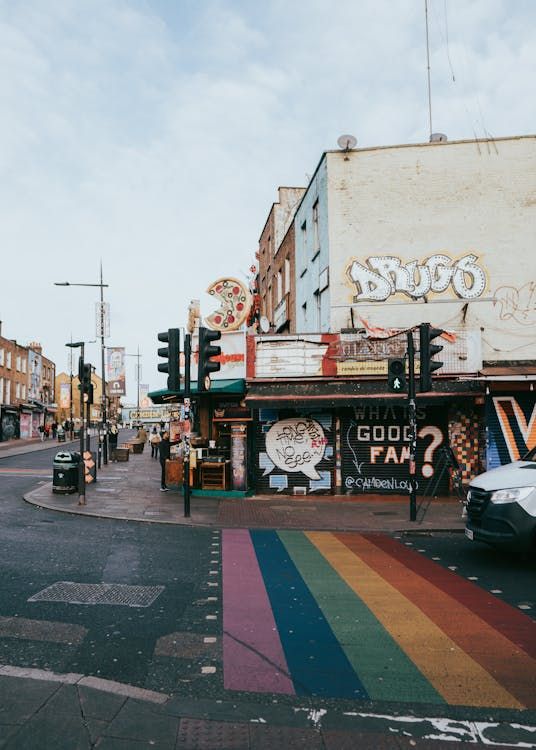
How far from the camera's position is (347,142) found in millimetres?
18078

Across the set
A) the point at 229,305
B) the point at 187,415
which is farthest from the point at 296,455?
the point at 229,305

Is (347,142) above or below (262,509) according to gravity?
above

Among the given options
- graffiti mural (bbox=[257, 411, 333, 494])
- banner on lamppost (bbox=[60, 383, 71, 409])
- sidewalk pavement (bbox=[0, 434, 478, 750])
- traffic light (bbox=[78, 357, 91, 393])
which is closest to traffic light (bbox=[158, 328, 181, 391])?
traffic light (bbox=[78, 357, 91, 393])

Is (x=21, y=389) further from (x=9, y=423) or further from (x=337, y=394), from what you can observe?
(x=337, y=394)

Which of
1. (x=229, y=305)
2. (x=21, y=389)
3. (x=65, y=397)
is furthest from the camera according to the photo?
(x=21, y=389)

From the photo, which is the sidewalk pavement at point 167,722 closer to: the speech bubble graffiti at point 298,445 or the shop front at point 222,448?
the shop front at point 222,448

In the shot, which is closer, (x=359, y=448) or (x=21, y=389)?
(x=359, y=448)

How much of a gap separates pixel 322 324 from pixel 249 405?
4791 mm

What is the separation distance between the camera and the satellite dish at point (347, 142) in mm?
18047

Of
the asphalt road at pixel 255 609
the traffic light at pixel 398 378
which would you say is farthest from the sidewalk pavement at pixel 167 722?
the traffic light at pixel 398 378

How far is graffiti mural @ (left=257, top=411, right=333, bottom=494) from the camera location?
1700 centimetres

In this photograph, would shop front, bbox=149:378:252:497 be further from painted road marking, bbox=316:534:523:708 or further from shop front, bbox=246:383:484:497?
painted road marking, bbox=316:534:523:708

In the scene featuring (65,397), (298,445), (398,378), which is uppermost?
(65,397)

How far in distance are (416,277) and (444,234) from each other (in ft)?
5.17
